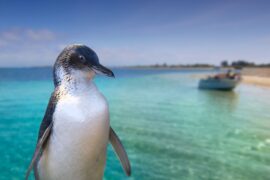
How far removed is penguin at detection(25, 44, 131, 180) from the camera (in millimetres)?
2191

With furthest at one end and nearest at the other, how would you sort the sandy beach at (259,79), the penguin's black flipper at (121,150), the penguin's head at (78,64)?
the sandy beach at (259,79)
the penguin's black flipper at (121,150)
the penguin's head at (78,64)

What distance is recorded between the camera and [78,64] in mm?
2289

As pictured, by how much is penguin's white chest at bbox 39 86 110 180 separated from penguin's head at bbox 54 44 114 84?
0.60 feet

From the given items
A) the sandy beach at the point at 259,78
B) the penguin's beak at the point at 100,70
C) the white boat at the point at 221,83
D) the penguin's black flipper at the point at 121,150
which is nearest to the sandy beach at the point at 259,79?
the sandy beach at the point at 259,78

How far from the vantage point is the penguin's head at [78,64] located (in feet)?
7.50

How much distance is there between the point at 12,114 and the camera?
14594mm

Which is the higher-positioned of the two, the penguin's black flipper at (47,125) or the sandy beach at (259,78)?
the penguin's black flipper at (47,125)

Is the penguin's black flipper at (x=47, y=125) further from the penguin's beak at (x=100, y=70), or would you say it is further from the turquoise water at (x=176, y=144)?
the turquoise water at (x=176, y=144)

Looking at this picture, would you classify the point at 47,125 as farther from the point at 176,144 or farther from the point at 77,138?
the point at 176,144

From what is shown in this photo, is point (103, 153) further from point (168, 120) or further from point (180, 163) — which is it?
point (168, 120)

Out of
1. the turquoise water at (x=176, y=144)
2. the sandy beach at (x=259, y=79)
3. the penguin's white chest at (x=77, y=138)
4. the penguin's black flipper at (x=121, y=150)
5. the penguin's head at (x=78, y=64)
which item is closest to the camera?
the penguin's white chest at (x=77, y=138)

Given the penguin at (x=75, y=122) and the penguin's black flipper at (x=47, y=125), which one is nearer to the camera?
the penguin at (x=75, y=122)

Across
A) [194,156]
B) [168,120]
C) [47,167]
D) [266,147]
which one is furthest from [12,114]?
[47,167]

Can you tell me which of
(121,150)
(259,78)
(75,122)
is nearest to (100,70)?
(75,122)
